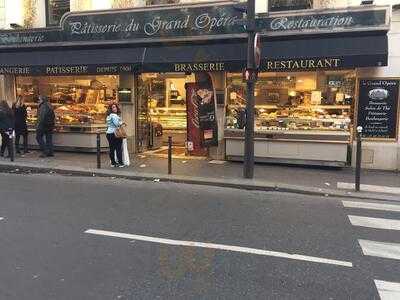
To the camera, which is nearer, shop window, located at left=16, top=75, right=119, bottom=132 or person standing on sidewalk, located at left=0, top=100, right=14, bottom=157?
person standing on sidewalk, located at left=0, top=100, right=14, bottom=157

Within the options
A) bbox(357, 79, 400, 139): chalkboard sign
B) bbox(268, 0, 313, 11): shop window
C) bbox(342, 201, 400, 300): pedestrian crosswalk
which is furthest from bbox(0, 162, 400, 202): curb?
bbox(268, 0, 313, 11): shop window

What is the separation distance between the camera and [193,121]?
13695mm

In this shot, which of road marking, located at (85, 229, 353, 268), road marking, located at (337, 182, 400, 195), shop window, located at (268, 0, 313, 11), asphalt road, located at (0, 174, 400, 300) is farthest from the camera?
shop window, located at (268, 0, 313, 11)

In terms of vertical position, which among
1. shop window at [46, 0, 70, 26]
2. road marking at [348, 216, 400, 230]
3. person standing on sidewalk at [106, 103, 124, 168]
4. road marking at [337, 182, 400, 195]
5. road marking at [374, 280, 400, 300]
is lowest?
road marking at [374, 280, 400, 300]

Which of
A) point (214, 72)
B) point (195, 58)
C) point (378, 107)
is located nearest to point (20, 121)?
point (195, 58)

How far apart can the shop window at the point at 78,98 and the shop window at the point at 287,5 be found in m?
5.14

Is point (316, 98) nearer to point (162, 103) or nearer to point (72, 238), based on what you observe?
point (162, 103)

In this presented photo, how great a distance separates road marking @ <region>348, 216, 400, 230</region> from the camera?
7404 mm

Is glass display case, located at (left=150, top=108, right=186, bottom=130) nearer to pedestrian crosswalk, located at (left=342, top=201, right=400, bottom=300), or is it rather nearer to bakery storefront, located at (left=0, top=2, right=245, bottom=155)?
bakery storefront, located at (left=0, top=2, right=245, bottom=155)

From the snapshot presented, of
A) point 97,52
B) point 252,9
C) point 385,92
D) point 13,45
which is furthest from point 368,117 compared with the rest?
point 13,45

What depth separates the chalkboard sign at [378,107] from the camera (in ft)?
40.0

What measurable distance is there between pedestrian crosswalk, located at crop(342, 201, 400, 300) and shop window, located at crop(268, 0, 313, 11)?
6.32m

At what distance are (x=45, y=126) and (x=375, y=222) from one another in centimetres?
975

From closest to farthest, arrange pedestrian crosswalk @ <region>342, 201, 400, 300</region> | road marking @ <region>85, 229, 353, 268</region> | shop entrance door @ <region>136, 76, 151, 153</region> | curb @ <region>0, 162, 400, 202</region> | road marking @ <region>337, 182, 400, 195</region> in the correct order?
1. pedestrian crosswalk @ <region>342, 201, 400, 300</region>
2. road marking @ <region>85, 229, 353, 268</region>
3. curb @ <region>0, 162, 400, 202</region>
4. road marking @ <region>337, 182, 400, 195</region>
5. shop entrance door @ <region>136, 76, 151, 153</region>
